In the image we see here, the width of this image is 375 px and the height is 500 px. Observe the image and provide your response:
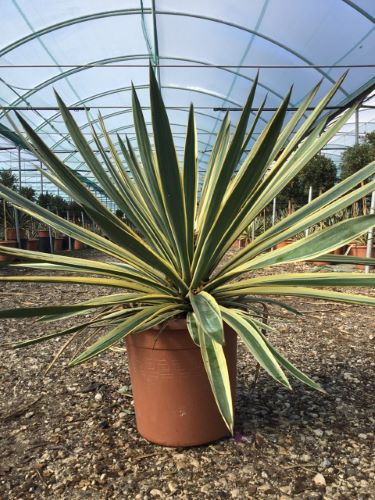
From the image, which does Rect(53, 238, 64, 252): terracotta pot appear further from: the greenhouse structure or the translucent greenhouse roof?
the greenhouse structure

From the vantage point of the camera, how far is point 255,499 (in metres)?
1.20

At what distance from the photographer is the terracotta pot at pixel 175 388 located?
4.61 ft

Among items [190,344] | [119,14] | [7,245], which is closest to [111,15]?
[119,14]

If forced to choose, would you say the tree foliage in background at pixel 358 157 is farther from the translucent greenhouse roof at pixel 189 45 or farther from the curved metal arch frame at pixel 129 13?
the curved metal arch frame at pixel 129 13

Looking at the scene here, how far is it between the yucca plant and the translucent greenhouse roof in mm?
4615

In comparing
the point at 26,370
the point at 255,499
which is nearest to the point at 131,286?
the point at 255,499

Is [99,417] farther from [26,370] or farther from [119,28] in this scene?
[119,28]

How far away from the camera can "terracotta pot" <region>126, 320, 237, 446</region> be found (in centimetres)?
140

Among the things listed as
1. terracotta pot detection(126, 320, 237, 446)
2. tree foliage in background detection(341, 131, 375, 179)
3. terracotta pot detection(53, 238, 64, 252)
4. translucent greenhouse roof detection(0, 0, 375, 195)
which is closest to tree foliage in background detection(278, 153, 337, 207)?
tree foliage in background detection(341, 131, 375, 179)

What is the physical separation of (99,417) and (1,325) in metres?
1.60

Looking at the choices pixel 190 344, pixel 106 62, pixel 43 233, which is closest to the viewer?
pixel 190 344

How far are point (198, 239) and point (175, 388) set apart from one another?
48cm

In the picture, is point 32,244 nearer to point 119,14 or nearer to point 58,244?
point 58,244

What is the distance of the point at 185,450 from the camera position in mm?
1442
